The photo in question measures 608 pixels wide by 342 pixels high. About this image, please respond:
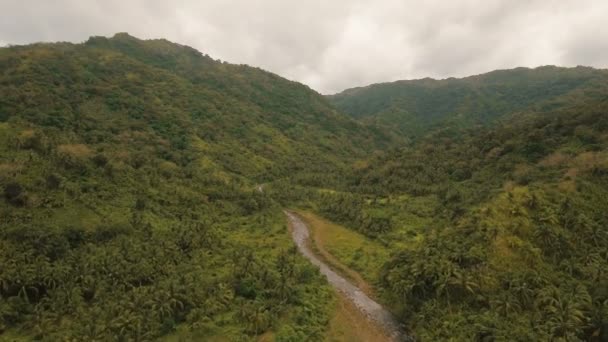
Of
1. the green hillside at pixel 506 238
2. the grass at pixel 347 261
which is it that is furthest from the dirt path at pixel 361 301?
the green hillside at pixel 506 238

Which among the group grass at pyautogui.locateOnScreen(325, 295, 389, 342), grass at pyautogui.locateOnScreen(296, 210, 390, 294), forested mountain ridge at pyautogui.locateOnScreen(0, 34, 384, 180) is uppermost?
forested mountain ridge at pyautogui.locateOnScreen(0, 34, 384, 180)

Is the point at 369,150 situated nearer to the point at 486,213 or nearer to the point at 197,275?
the point at 486,213

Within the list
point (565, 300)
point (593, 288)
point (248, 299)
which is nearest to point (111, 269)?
point (248, 299)

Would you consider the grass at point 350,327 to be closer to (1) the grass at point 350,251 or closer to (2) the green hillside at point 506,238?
(2) the green hillside at point 506,238

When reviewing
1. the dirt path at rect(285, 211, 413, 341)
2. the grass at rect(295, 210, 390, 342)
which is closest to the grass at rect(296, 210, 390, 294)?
the grass at rect(295, 210, 390, 342)

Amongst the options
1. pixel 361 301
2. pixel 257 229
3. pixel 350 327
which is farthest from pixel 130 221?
pixel 350 327

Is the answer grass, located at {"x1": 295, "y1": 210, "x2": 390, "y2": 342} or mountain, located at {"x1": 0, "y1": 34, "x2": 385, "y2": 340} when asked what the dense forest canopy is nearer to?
mountain, located at {"x1": 0, "y1": 34, "x2": 385, "y2": 340}

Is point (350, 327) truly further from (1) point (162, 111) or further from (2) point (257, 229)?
(1) point (162, 111)
